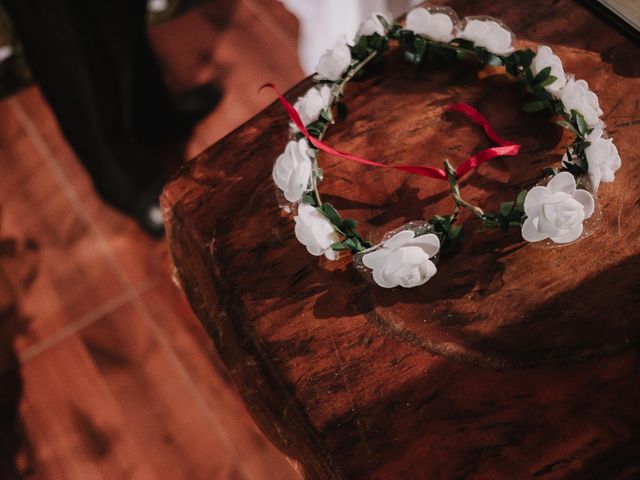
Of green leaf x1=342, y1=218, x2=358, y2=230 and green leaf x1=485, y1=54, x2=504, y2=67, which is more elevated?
green leaf x1=485, y1=54, x2=504, y2=67

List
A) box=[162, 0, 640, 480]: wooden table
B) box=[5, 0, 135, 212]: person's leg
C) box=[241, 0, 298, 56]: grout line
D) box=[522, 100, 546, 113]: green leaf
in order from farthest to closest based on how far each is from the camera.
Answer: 1. box=[241, 0, 298, 56]: grout line
2. box=[5, 0, 135, 212]: person's leg
3. box=[522, 100, 546, 113]: green leaf
4. box=[162, 0, 640, 480]: wooden table

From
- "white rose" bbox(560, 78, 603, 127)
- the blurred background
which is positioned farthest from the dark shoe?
"white rose" bbox(560, 78, 603, 127)

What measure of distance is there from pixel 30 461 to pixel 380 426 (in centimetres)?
88

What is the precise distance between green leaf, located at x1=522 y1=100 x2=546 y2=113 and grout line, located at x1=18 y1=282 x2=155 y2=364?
90cm

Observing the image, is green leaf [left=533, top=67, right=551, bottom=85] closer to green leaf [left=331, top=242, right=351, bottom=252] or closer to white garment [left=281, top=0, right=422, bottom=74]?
green leaf [left=331, top=242, right=351, bottom=252]

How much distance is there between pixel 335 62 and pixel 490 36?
0.56 ft

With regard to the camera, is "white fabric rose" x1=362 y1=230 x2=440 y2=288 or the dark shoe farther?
the dark shoe

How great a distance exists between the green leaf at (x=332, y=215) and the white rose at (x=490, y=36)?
26cm

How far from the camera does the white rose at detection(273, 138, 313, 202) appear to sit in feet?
2.10

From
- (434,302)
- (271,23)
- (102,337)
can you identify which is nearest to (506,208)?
(434,302)

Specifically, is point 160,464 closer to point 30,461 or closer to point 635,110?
point 30,461

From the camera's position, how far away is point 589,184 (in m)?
0.64

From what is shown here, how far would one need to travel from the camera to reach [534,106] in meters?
0.69

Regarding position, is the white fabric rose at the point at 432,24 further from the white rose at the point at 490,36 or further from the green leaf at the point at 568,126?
the green leaf at the point at 568,126
